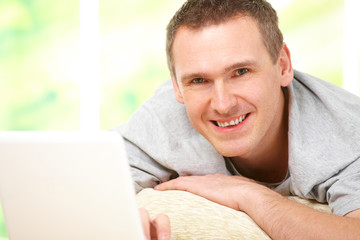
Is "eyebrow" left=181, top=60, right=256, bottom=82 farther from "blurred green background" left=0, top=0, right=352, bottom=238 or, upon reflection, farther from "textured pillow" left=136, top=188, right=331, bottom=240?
"blurred green background" left=0, top=0, right=352, bottom=238

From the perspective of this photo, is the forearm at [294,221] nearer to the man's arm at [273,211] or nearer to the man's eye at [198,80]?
the man's arm at [273,211]

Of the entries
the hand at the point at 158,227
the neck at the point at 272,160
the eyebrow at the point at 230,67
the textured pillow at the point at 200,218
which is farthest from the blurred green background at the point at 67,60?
the hand at the point at 158,227

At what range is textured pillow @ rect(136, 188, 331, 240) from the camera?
51.7 inches

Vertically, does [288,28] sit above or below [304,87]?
above

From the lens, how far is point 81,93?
3.52m

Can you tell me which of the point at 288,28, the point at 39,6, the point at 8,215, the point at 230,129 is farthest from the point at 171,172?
the point at 39,6

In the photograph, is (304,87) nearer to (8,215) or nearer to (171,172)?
(171,172)

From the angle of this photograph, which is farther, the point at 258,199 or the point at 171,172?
the point at 171,172

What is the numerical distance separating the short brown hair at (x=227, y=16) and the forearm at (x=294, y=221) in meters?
0.50

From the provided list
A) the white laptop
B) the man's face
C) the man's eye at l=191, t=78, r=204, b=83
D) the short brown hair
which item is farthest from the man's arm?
the white laptop

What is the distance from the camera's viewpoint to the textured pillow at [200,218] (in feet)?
4.31

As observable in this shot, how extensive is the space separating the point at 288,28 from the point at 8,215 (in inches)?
101

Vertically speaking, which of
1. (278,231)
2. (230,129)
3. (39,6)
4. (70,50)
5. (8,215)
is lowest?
(278,231)

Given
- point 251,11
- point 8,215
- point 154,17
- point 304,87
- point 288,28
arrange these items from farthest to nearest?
point 154,17, point 288,28, point 304,87, point 251,11, point 8,215
